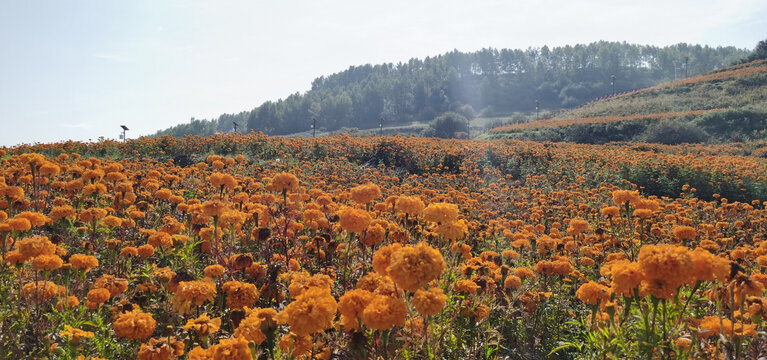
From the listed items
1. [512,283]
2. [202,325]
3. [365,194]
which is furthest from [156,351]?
[512,283]

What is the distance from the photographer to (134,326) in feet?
6.26

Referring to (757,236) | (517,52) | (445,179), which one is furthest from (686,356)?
(517,52)

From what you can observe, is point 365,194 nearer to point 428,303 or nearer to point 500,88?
point 428,303

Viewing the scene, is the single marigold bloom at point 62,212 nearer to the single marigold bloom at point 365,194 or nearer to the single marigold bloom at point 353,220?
the single marigold bloom at point 365,194

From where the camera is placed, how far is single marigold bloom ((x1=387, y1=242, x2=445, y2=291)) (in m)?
1.62

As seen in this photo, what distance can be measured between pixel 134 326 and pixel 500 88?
441ft

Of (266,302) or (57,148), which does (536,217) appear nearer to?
(266,302)

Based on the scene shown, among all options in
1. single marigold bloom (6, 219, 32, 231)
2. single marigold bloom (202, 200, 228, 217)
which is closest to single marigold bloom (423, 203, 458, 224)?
single marigold bloom (202, 200, 228, 217)

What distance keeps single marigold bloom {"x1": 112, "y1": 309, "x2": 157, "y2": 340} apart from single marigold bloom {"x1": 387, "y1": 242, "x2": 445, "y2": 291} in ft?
3.98

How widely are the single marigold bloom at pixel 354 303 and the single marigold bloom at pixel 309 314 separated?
0.08 m

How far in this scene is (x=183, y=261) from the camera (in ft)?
12.5

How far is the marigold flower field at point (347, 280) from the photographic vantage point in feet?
5.71

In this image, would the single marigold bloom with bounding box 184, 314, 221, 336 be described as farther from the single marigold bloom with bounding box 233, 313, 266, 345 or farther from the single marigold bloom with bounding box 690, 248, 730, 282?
the single marigold bloom with bounding box 690, 248, 730, 282

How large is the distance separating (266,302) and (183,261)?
54.7 inches
